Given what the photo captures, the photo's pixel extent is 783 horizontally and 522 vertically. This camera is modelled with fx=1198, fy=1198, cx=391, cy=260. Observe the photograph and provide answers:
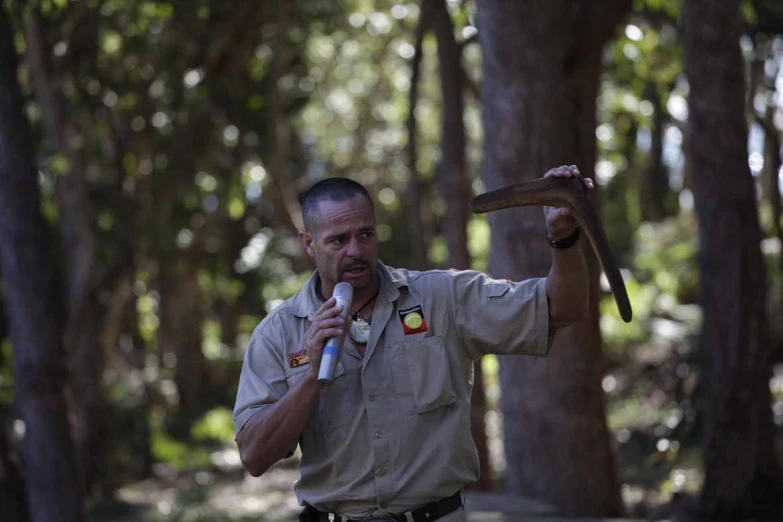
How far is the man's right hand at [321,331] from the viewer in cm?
355

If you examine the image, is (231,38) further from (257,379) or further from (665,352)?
(257,379)

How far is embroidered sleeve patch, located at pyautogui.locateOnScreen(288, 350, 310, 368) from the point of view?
3.92m

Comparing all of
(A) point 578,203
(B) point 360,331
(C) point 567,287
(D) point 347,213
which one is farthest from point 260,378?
(A) point 578,203

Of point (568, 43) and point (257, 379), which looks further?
point (568, 43)

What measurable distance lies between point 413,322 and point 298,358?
0.40 m

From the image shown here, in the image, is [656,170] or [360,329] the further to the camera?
[656,170]

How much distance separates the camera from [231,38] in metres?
14.4

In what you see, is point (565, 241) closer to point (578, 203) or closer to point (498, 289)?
point (578, 203)

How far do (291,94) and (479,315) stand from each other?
1284 centimetres

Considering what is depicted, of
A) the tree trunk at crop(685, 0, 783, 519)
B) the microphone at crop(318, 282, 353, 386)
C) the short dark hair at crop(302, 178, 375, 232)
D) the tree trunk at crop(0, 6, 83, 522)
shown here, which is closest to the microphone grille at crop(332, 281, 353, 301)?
the microphone at crop(318, 282, 353, 386)

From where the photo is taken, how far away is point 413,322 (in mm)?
3998

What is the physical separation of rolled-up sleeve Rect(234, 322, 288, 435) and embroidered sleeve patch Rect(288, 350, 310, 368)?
1.7 inches

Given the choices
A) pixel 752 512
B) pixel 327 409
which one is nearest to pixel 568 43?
pixel 752 512

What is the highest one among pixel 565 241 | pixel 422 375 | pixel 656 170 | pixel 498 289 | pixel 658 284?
pixel 656 170
